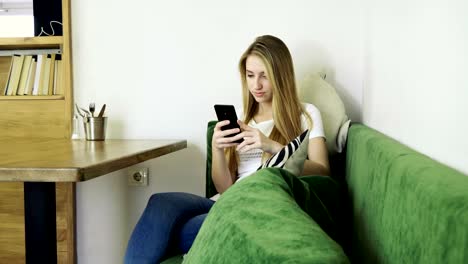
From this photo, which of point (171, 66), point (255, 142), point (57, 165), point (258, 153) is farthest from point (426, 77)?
point (171, 66)

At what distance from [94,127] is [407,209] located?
5.50 feet

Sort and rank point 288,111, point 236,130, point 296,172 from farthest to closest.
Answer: point 288,111, point 236,130, point 296,172

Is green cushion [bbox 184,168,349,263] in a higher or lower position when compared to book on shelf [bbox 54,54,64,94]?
lower

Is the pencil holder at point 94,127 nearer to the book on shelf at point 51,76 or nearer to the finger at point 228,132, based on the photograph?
the book on shelf at point 51,76

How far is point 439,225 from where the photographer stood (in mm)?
497

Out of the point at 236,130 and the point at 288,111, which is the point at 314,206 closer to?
the point at 236,130

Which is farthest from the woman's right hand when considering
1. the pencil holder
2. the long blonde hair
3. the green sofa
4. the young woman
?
the pencil holder

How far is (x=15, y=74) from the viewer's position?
7.39 feet

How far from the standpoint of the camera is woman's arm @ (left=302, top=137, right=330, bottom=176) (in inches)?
62.3


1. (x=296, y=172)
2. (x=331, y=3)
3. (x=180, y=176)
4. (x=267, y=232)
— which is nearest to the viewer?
(x=267, y=232)

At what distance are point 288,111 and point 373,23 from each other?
18.1 inches

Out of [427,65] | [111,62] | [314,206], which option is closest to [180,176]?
[111,62]

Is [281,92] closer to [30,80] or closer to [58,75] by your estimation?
[58,75]

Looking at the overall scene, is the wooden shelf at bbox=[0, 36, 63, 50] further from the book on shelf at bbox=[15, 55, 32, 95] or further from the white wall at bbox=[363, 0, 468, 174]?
the white wall at bbox=[363, 0, 468, 174]
